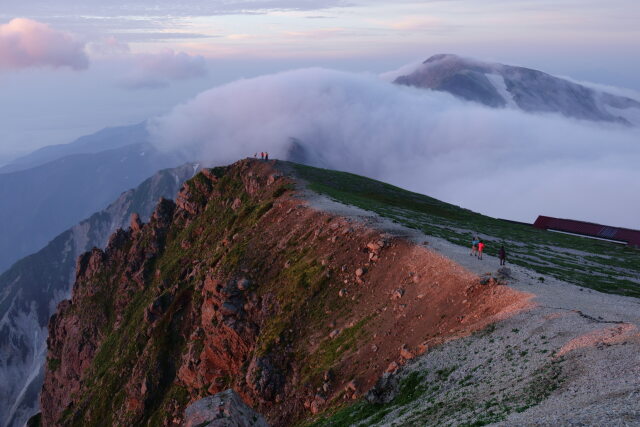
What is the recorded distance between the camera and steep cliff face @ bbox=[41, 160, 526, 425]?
38.4 meters

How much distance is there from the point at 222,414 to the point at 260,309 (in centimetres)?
3091

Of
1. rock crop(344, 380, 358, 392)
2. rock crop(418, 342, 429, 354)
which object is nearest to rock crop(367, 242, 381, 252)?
rock crop(418, 342, 429, 354)

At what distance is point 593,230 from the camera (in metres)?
96.7

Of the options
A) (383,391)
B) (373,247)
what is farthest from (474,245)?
(383,391)

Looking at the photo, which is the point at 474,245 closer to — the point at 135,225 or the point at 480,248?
the point at 480,248

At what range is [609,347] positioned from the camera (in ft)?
83.3

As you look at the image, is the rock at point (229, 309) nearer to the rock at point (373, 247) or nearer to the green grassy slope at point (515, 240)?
the rock at point (373, 247)

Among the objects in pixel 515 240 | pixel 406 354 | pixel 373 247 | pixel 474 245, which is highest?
pixel 474 245

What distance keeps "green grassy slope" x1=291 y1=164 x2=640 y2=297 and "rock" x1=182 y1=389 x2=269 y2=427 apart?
32.9 metres

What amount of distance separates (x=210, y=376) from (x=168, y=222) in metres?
58.2

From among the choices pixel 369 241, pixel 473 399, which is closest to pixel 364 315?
pixel 369 241

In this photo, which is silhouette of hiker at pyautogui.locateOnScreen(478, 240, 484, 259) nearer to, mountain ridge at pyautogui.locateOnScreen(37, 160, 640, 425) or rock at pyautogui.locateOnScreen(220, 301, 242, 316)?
mountain ridge at pyautogui.locateOnScreen(37, 160, 640, 425)

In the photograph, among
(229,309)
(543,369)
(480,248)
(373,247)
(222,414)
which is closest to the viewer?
(222,414)

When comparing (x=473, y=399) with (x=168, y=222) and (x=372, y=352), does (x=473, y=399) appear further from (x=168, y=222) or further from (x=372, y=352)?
(x=168, y=222)
